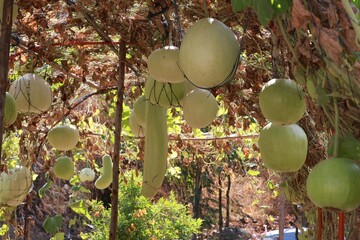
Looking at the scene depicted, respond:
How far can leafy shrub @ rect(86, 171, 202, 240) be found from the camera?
17.5ft

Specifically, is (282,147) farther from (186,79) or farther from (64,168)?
(64,168)

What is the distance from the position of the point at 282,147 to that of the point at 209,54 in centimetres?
38

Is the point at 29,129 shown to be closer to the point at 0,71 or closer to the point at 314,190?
the point at 0,71

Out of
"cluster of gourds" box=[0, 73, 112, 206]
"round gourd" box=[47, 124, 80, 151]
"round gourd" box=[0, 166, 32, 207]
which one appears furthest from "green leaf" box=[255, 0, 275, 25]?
"round gourd" box=[0, 166, 32, 207]

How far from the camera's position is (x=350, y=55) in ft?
3.76

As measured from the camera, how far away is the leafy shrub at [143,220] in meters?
5.34

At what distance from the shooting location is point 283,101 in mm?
1543

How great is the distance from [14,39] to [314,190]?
2.06 m

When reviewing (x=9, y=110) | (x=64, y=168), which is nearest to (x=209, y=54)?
(x=9, y=110)

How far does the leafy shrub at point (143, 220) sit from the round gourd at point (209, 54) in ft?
12.9

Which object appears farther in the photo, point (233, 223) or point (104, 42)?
point (233, 223)

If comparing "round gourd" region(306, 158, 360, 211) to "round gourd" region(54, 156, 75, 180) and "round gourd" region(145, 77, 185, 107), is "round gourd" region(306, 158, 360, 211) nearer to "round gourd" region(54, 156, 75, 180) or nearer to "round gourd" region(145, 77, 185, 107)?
"round gourd" region(145, 77, 185, 107)

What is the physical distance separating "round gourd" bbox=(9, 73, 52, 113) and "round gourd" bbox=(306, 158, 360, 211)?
161 cm

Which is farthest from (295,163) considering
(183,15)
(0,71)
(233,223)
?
(233,223)
